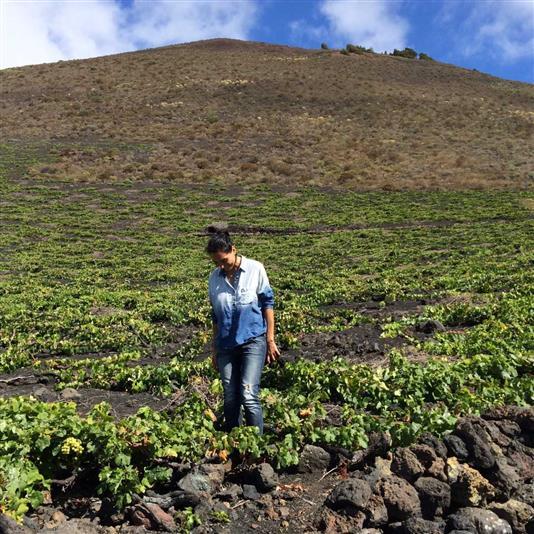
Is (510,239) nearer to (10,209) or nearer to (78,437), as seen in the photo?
(78,437)

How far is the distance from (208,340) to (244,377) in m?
4.59

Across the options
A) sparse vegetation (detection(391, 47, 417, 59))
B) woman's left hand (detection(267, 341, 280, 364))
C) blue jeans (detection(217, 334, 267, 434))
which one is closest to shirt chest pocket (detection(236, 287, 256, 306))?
blue jeans (detection(217, 334, 267, 434))

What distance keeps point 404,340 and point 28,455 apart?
20.0 ft

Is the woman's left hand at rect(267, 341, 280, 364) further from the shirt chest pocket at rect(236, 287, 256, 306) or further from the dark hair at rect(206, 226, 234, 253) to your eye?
the dark hair at rect(206, 226, 234, 253)

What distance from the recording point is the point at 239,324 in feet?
16.3

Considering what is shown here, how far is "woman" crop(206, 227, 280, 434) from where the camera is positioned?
196 inches

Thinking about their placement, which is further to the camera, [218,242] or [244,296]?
[244,296]

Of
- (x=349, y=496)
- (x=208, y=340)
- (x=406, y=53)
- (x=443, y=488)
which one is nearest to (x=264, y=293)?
(x=349, y=496)

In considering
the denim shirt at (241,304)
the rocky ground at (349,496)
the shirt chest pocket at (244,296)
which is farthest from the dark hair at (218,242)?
the rocky ground at (349,496)

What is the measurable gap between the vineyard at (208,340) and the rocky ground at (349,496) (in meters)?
0.08

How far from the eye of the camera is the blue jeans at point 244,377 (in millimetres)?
5012

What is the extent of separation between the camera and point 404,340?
902 centimetres

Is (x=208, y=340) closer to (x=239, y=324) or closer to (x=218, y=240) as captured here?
(x=239, y=324)

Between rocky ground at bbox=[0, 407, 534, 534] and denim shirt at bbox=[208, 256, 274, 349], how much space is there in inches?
42.4
